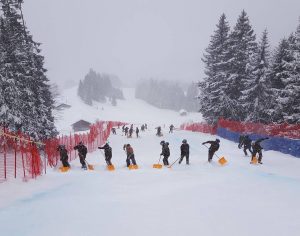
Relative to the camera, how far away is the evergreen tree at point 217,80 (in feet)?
123

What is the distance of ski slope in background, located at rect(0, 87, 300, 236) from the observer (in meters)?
8.28

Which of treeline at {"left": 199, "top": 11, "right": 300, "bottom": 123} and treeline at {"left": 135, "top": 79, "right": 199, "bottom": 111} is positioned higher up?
treeline at {"left": 135, "top": 79, "right": 199, "bottom": 111}

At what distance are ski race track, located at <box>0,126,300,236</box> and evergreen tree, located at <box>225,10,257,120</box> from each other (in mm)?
21621

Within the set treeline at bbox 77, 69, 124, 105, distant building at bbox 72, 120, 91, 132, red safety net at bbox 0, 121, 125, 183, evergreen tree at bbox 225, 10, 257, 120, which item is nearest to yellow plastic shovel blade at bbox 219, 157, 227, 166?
red safety net at bbox 0, 121, 125, 183

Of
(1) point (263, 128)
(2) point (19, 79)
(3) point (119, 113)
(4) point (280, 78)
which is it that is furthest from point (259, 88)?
(3) point (119, 113)

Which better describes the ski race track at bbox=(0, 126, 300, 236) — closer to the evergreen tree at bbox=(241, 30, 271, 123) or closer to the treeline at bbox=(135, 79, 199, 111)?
the evergreen tree at bbox=(241, 30, 271, 123)

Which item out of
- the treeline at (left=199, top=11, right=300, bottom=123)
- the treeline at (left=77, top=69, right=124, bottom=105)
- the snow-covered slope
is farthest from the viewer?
the treeline at (left=77, top=69, right=124, bottom=105)

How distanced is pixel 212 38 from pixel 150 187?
3215cm

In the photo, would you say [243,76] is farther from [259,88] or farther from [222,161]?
[222,161]

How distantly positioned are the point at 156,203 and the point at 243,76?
30.1 m

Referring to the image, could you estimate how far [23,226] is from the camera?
340 inches

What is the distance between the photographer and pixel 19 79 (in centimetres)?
2408

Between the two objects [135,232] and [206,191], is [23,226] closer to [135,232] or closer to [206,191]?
[135,232]

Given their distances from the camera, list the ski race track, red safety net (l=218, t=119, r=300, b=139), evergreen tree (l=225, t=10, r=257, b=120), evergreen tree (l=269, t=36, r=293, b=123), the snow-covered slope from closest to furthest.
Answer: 1. the ski race track
2. red safety net (l=218, t=119, r=300, b=139)
3. evergreen tree (l=269, t=36, r=293, b=123)
4. evergreen tree (l=225, t=10, r=257, b=120)
5. the snow-covered slope
